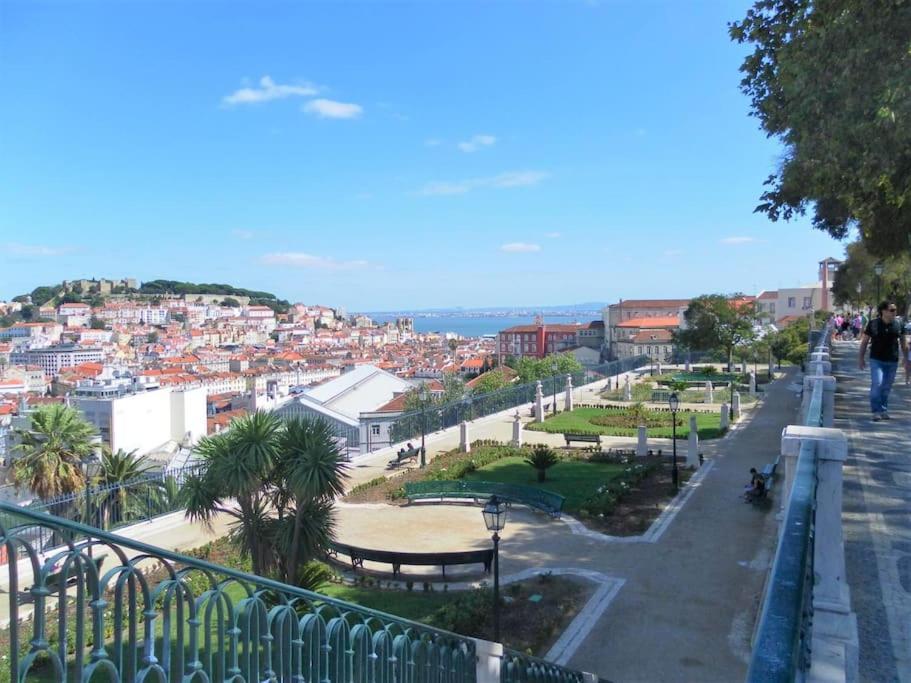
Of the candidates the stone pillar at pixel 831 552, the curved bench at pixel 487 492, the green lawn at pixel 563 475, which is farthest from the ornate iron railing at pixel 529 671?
the green lawn at pixel 563 475

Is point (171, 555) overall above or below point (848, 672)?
above

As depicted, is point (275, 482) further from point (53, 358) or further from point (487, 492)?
point (53, 358)

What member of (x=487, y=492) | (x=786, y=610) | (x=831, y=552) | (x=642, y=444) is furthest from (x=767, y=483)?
(x=786, y=610)

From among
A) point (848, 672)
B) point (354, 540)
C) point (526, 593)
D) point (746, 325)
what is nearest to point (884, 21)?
point (848, 672)

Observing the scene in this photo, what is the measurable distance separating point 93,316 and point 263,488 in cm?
21423

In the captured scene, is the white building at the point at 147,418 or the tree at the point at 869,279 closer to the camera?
the tree at the point at 869,279

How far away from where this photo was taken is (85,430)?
14906 millimetres

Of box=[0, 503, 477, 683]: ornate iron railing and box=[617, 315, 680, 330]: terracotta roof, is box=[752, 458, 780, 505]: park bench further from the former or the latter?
box=[617, 315, 680, 330]: terracotta roof

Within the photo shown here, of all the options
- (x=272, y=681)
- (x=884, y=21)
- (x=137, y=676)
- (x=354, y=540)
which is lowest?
(x=354, y=540)

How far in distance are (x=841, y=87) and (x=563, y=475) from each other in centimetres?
1288

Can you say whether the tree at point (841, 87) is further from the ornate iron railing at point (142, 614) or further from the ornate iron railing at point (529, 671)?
the ornate iron railing at point (142, 614)

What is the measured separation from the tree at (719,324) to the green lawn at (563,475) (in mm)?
25647

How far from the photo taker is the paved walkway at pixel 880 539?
397 cm

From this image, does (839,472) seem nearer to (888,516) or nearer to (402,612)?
(888,516)
